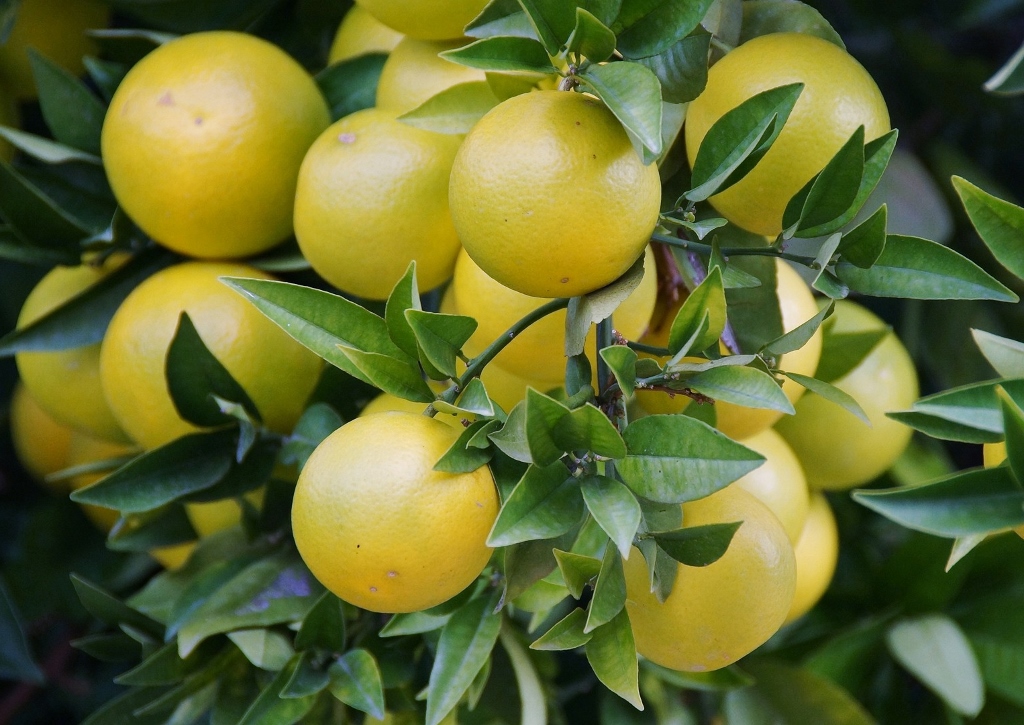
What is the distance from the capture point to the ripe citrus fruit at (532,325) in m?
0.67

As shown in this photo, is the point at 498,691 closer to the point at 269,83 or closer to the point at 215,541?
the point at 215,541

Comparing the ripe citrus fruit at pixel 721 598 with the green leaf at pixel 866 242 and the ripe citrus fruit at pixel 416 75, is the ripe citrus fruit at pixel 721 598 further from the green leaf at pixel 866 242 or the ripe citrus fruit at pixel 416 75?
the ripe citrus fruit at pixel 416 75

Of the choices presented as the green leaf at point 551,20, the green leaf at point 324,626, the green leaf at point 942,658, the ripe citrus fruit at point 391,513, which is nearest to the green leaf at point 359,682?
the green leaf at point 324,626

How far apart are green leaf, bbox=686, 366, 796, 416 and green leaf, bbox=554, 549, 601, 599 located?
0.12m

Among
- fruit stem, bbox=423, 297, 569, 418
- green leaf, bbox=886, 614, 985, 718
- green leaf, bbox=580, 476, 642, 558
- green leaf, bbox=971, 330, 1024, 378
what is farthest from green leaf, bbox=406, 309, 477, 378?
green leaf, bbox=886, 614, 985, 718

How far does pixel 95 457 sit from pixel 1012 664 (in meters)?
1.07

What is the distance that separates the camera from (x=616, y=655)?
Result: 596 mm

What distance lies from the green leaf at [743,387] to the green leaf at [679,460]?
1.3 inches

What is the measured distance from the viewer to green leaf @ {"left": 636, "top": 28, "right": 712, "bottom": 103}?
0.64 m

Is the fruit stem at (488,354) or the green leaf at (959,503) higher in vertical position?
the fruit stem at (488,354)

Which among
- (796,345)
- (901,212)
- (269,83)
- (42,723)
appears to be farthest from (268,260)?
(42,723)

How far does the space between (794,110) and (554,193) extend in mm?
206

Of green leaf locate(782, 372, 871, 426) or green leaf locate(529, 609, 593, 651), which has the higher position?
green leaf locate(782, 372, 871, 426)

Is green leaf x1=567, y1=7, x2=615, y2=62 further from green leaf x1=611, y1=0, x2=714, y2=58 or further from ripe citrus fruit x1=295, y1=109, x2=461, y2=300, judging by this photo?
ripe citrus fruit x1=295, y1=109, x2=461, y2=300
